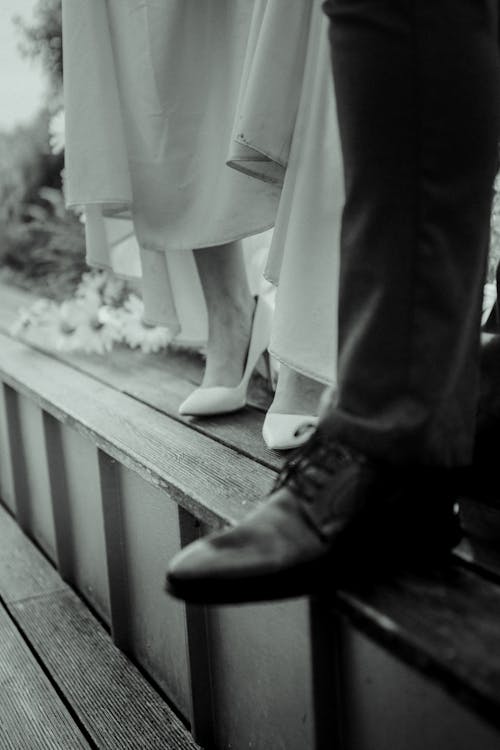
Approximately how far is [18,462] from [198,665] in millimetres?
927

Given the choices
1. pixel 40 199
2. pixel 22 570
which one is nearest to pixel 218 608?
pixel 22 570

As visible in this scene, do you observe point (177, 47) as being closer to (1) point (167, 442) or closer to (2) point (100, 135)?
(2) point (100, 135)

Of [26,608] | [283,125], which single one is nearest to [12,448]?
[26,608]

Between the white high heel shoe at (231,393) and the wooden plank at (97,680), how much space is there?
389mm

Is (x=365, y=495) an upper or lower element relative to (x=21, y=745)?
upper

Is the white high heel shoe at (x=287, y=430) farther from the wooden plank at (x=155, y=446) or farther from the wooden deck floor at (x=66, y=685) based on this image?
the wooden deck floor at (x=66, y=685)

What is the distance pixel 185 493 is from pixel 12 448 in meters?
1.01

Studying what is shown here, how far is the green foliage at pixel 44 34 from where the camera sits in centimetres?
201

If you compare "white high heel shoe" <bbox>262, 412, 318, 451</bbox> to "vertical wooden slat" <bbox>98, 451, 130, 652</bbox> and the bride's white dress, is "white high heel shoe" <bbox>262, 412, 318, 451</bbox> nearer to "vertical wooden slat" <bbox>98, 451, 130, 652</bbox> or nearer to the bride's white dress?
the bride's white dress

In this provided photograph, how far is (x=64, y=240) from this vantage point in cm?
255

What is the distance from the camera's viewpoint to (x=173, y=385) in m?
1.47

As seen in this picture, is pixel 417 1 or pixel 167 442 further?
pixel 167 442

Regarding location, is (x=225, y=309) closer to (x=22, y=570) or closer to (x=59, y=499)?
(x=59, y=499)

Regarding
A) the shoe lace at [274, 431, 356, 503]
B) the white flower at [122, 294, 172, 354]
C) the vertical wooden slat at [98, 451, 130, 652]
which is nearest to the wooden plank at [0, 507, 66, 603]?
the vertical wooden slat at [98, 451, 130, 652]
